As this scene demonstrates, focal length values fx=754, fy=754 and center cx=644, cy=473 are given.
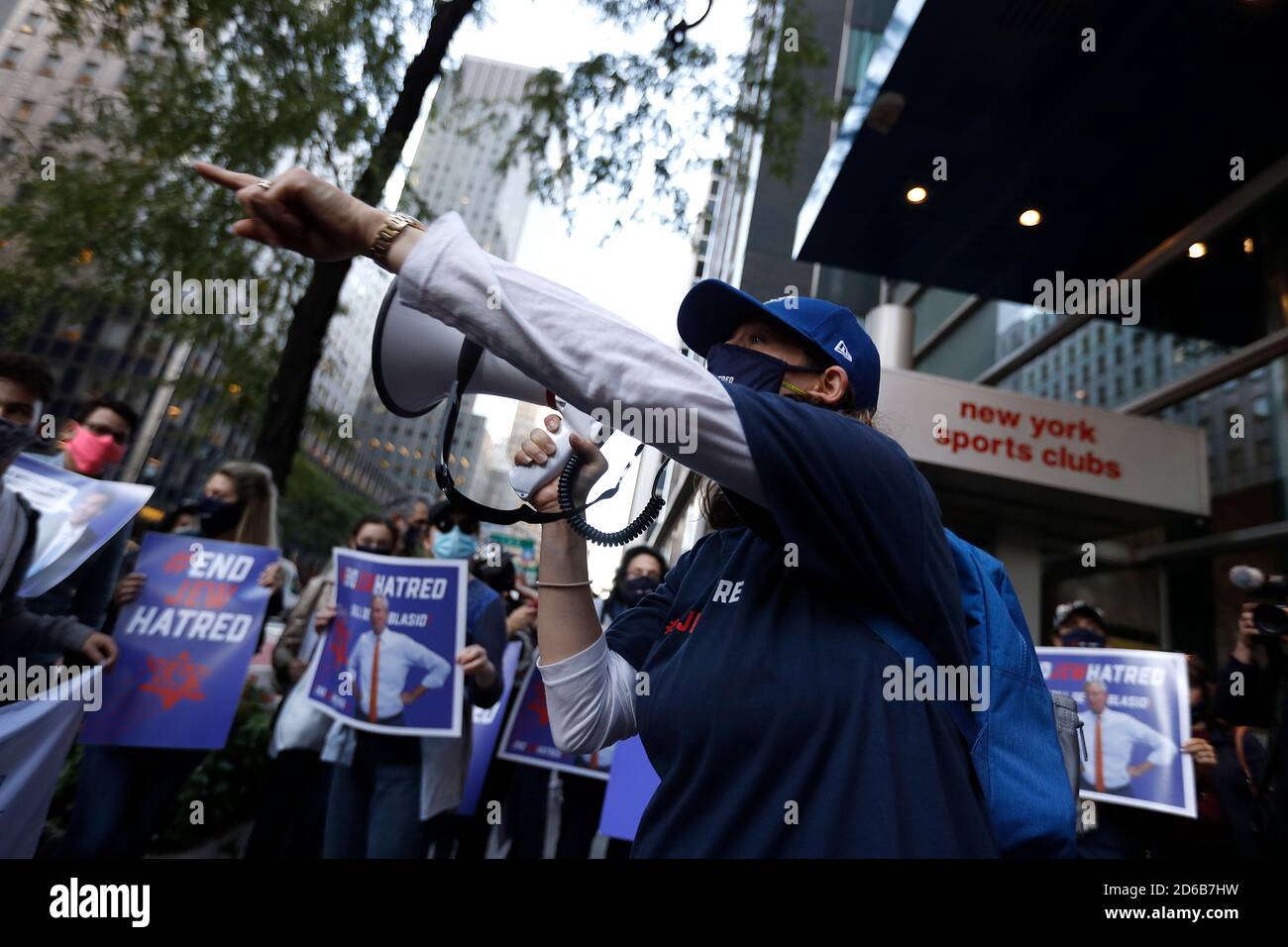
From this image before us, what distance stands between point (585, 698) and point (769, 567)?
0.42 meters

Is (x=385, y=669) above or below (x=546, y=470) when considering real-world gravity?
below

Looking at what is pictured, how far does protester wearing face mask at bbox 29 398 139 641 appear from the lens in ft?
9.50

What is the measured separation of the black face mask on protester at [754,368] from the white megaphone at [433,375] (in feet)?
0.90

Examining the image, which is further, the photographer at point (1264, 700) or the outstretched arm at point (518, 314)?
the photographer at point (1264, 700)

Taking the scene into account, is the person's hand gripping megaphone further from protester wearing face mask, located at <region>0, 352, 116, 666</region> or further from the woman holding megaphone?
protester wearing face mask, located at <region>0, 352, 116, 666</region>

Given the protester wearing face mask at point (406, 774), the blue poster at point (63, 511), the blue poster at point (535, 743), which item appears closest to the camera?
the blue poster at point (63, 511)

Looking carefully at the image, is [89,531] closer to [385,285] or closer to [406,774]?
[406,774]

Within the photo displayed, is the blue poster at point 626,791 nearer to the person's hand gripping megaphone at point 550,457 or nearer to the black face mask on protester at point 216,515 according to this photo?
the black face mask on protester at point 216,515

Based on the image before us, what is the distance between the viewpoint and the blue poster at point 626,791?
4.04m

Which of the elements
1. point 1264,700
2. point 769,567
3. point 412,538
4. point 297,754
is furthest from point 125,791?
point 1264,700

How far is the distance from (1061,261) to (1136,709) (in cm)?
636

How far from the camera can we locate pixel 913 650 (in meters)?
1.04

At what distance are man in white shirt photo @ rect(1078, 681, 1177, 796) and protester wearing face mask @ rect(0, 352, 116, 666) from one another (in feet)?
15.0

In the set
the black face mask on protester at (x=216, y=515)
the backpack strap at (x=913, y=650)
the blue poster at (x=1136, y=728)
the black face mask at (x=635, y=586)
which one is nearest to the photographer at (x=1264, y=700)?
the blue poster at (x=1136, y=728)
